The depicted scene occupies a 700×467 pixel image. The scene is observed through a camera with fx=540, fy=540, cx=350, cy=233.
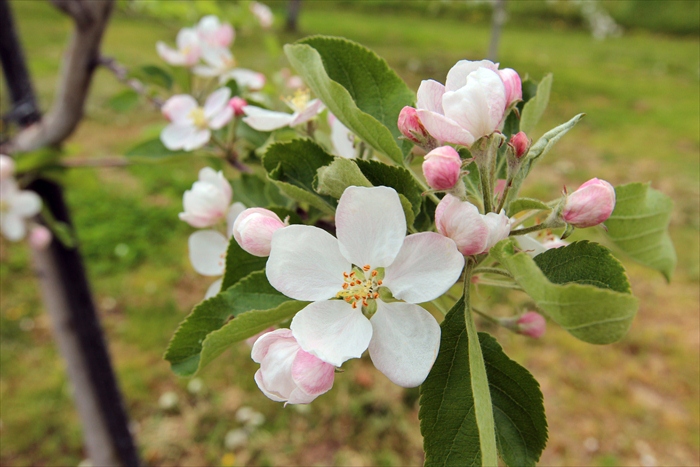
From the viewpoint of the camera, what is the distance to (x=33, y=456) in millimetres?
2463

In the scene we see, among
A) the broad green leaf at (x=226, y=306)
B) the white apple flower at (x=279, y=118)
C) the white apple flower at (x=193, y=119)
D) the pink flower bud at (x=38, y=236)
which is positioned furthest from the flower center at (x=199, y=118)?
the pink flower bud at (x=38, y=236)

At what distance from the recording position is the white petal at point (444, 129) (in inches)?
21.5

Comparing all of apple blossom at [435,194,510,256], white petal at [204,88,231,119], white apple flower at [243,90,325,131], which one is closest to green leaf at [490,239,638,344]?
apple blossom at [435,194,510,256]

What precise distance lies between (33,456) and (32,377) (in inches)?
19.9

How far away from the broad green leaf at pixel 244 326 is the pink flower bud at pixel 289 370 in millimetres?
29

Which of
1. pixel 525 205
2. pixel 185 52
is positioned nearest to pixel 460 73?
pixel 525 205

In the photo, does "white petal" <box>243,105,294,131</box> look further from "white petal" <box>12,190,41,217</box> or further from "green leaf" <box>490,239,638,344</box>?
"white petal" <box>12,190,41,217</box>

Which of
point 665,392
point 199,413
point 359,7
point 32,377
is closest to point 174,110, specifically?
point 199,413

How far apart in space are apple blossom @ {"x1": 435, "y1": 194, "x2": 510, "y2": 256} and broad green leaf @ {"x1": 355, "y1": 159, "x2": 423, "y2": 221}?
0.18 feet

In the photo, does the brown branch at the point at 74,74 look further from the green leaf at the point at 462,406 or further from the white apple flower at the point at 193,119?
the green leaf at the point at 462,406

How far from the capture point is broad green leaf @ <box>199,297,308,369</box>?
0.57 metres

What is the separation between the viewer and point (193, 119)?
1.11 metres

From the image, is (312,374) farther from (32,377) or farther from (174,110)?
(32,377)

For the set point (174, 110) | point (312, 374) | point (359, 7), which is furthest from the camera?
point (359, 7)
